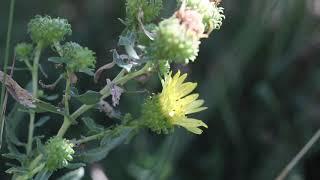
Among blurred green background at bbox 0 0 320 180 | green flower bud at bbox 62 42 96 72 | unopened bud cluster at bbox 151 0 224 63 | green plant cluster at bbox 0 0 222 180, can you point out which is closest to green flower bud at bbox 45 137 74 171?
green plant cluster at bbox 0 0 222 180

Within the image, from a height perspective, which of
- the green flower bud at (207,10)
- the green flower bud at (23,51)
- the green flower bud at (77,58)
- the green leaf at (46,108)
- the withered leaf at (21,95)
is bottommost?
the green leaf at (46,108)

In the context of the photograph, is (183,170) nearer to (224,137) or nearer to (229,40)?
(224,137)

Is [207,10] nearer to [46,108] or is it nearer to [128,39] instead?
[128,39]

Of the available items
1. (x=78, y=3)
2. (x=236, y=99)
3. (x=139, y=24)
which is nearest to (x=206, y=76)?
(x=236, y=99)

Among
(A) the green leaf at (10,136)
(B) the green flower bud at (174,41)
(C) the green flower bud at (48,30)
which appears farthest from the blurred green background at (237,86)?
(B) the green flower bud at (174,41)

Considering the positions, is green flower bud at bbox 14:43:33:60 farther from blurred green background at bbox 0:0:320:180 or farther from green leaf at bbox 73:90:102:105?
blurred green background at bbox 0:0:320:180

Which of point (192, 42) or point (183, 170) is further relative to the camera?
point (183, 170)

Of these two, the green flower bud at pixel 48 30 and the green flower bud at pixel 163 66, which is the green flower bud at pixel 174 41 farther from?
the green flower bud at pixel 48 30
